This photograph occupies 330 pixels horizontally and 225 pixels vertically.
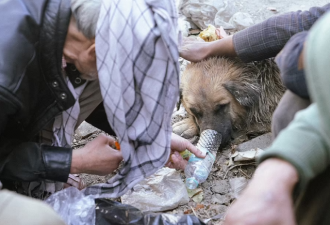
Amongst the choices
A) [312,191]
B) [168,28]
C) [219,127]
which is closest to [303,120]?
Answer: [312,191]

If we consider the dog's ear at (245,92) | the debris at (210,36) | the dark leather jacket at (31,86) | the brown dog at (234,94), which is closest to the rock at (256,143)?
the brown dog at (234,94)

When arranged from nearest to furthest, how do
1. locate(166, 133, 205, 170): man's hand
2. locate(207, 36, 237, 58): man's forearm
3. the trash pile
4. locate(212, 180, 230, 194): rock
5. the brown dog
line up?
1. locate(166, 133, 205, 170): man's hand
2. locate(212, 180, 230, 194): rock
3. locate(207, 36, 237, 58): man's forearm
4. the brown dog
5. the trash pile

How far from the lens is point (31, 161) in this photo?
210cm

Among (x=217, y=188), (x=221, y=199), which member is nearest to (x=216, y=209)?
(x=221, y=199)

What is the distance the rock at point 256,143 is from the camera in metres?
3.05

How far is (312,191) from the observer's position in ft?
4.72

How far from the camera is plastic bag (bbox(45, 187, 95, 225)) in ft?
7.05

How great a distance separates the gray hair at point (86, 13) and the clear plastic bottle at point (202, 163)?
1031mm

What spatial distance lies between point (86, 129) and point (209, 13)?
1792 mm

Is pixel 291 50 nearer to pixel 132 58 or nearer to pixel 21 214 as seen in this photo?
pixel 132 58

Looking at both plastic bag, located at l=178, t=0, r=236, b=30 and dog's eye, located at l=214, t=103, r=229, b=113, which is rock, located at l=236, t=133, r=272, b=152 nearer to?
dog's eye, located at l=214, t=103, r=229, b=113

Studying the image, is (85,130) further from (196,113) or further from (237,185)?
(237,185)

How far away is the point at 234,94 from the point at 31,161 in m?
1.67

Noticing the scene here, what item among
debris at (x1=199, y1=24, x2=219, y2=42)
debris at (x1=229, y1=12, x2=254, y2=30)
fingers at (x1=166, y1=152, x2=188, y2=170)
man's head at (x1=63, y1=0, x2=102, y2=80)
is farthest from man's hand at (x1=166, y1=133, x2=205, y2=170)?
debris at (x1=229, y1=12, x2=254, y2=30)
